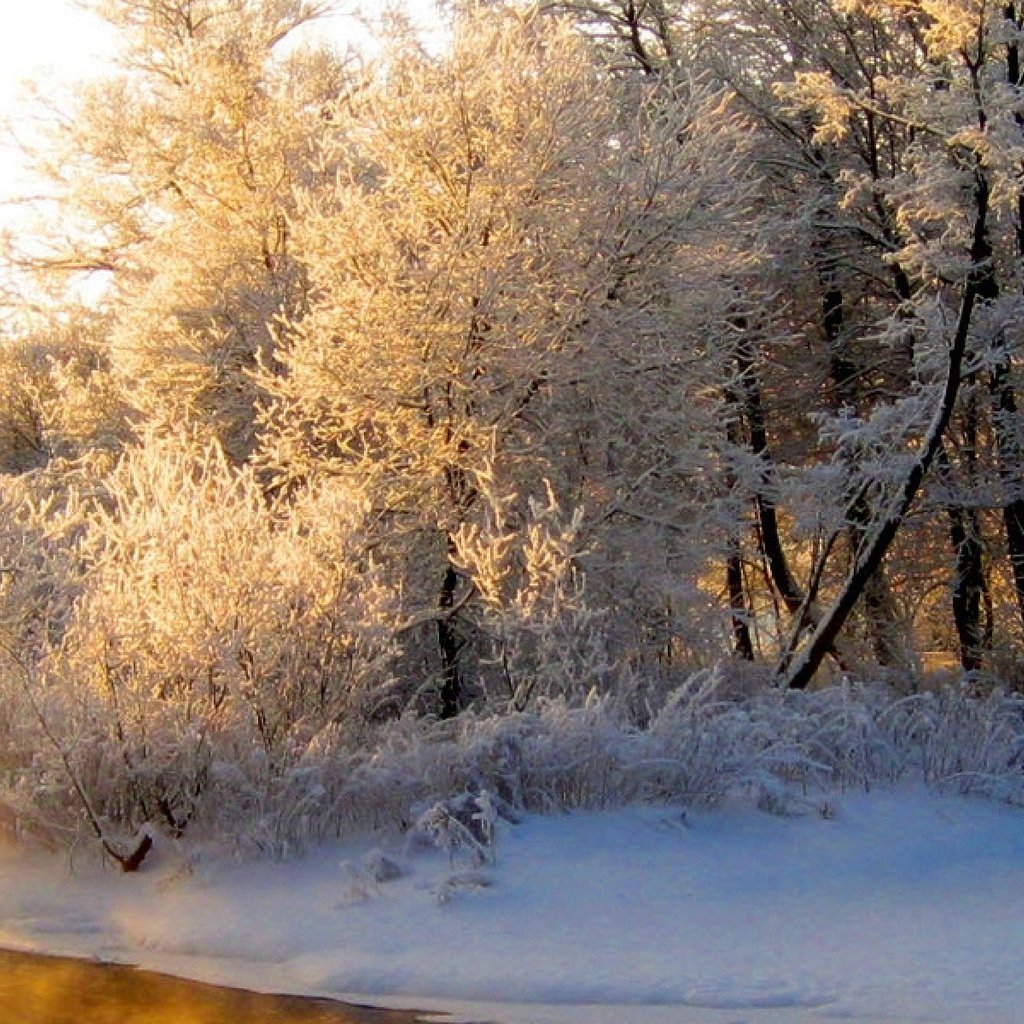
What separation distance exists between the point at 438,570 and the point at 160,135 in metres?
6.36

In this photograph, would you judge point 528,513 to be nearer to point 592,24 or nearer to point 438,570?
point 438,570

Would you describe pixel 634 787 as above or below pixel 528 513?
below

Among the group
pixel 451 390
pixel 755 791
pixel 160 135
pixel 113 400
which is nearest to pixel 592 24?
pixel 160 135

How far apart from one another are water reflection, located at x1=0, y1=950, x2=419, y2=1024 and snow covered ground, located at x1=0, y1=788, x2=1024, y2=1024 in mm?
164

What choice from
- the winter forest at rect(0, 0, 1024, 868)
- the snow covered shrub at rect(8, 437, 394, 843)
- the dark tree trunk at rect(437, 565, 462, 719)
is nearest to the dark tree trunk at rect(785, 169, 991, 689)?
the winter forest at rect(0, 0, 1024, 868)

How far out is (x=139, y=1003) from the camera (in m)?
5.94

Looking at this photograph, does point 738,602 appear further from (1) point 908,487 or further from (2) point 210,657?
(2) point 210,657

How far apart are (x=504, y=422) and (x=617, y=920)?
554 centimetres

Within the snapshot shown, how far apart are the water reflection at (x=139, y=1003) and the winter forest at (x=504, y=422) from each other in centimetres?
117

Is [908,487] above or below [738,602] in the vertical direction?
above

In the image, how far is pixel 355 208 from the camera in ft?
37.7

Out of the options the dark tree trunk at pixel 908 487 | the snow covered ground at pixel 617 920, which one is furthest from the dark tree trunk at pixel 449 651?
the snow covered ground at pixel 617 920

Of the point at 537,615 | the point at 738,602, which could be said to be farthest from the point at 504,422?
the point at 738,602

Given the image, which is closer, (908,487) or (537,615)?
(537,615)
